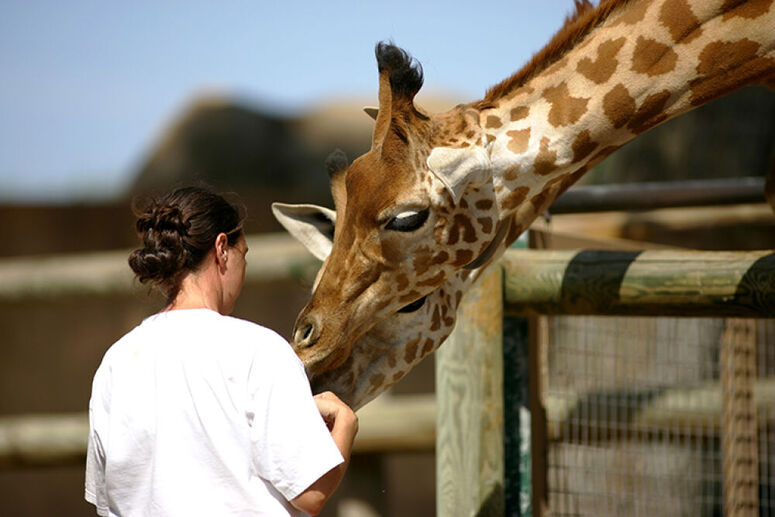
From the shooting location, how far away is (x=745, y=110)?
223 inches

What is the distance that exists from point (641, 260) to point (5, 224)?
9.04m

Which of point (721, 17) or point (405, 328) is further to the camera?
point (405, 328)

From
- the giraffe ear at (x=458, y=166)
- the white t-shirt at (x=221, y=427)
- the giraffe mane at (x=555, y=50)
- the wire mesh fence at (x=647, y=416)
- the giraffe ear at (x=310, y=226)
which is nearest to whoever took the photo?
the white t-shirt at (x=221, y=427)

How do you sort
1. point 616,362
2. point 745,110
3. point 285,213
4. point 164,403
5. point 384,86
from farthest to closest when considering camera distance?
point 745,110, point 616,362, point 285,213, point 384,86, point 164,403

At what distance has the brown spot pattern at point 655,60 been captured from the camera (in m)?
2.35

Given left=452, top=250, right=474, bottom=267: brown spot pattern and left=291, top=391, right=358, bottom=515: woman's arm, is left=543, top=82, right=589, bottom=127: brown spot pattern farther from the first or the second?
left=291, top=391, right=358, bottom=515: woman's arm

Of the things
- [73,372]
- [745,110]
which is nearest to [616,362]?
[745,110]

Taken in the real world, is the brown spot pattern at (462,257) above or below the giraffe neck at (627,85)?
below

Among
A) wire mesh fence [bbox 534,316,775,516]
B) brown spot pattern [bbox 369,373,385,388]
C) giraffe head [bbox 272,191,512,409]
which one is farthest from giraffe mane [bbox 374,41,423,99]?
wire mesh fence [bbox 534,316,775,516]

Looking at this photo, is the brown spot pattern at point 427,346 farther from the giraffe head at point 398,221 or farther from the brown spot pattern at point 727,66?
the brown spot pattern at point 727,66

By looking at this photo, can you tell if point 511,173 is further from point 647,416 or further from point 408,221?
point 647,416

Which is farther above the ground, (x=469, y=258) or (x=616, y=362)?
(x=469, y=258)

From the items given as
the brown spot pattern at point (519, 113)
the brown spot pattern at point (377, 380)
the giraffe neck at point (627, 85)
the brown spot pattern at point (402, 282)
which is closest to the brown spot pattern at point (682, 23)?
the giraffe neck at point (627, 85)

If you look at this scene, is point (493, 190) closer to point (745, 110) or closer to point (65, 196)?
point (745, 110)
